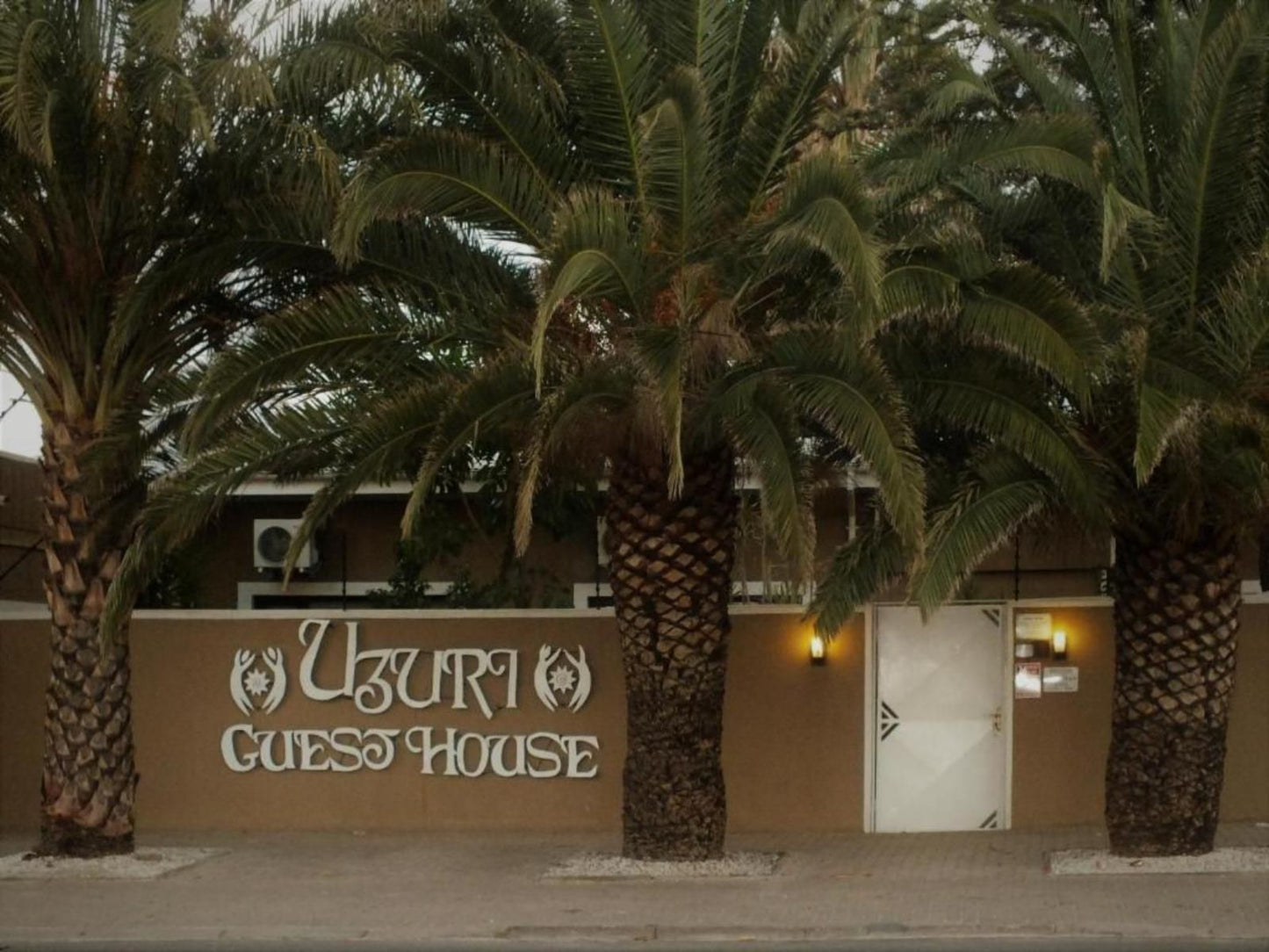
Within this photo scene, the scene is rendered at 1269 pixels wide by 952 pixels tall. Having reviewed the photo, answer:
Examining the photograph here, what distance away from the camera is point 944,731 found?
16844 mm

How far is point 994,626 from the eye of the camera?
16.8 metres

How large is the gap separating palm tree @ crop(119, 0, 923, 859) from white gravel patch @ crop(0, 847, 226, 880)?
9.43ft

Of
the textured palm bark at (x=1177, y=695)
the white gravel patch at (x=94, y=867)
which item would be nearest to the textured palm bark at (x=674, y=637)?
the textured palm bark at (x=1177, y=695)

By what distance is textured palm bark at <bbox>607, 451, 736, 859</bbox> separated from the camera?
14.3 m

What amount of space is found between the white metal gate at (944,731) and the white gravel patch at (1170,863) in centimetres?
217

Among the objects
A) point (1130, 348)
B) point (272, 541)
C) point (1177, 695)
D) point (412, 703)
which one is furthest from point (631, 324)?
point (272, 541)

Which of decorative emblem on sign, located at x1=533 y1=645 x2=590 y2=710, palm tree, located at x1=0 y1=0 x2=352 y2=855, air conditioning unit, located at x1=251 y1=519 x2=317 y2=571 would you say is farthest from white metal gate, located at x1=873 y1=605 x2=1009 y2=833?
air conditioning unit, located at x1=251 y1=519 x2=317 y2=571

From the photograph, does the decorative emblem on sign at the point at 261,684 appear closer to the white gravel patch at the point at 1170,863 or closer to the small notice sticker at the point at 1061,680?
the small notice sticker at the point at 1061,680

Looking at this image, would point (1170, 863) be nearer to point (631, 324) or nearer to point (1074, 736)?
point (1074, 736)

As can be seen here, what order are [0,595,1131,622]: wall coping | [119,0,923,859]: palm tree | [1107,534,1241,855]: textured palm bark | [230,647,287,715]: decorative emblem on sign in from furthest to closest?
[230,647,287,715]: decorative emblem on sign, [0,595,1131,622]: wall coping, [1107,534,1241,855]: textured palm bark, [119,0,923,859]: palm tree

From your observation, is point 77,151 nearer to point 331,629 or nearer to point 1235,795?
point 331,629

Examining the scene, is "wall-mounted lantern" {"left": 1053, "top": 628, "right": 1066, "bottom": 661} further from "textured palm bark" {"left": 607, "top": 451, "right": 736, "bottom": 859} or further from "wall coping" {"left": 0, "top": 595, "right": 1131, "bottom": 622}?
"textured palm bark" {"left": 607, "top": 451, "right": 736, "bottom": 859}

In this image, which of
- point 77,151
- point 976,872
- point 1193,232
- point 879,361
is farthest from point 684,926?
point 77,151

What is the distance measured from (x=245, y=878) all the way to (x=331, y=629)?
3220 mm
